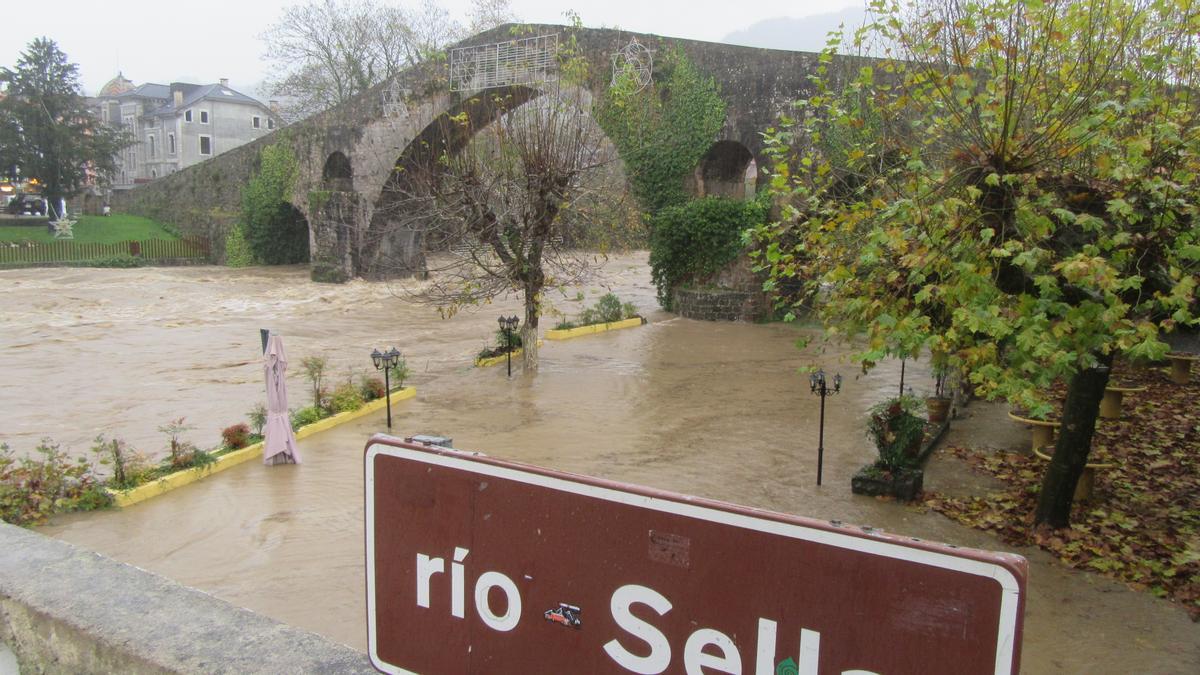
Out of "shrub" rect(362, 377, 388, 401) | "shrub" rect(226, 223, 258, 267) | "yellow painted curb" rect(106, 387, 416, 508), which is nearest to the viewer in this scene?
"yellow painted curb" rect(106, 387, 416, 508)

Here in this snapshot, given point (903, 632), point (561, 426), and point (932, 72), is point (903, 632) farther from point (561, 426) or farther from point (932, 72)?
point (561, 426)

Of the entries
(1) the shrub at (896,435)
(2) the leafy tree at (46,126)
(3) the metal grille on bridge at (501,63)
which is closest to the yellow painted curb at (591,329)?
(3) the metal grille on bridge at (501,63)

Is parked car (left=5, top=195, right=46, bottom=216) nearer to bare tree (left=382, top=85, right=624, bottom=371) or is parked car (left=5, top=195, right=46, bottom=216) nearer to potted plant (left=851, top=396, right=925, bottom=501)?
bare tree (left=382, top=85, right=624, bottom=371)

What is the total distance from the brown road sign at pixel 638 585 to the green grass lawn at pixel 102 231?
135 ft

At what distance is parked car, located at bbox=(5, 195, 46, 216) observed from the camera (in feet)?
137

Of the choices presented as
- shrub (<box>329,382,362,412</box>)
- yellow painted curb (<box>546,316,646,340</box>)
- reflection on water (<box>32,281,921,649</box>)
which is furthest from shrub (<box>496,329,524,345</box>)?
shrub (<box>329,382,362,412</box>)

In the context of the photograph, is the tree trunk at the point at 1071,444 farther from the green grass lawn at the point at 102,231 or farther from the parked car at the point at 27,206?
the parked car at the point at 27,206

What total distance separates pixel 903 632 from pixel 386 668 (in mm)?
1012

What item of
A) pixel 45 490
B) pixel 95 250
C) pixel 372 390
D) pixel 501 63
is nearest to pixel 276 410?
pixel 45 490

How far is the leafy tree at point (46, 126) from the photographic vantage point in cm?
3950

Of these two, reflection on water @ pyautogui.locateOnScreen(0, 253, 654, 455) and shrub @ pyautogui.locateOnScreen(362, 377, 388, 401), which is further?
shrub @ pyautogui.locateOnScreen(362, 377, 388, 401)

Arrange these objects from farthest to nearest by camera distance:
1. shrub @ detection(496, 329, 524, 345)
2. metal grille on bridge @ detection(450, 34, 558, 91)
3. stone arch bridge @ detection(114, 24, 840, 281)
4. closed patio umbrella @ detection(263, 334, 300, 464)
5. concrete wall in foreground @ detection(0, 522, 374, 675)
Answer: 1. metal grille on bridge @ detection(450, 34, 558, 91)
2. stone arch bridge @ detection(114, 24, 840, 281)
3. shrub @ detection(496, 329, 524, 345)
4. closed patio umbrella @ detection(263, 334, 300, 464)
5. concrete wall in foreground @ detection(0, 522, 374, 675)

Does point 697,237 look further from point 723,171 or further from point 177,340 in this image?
point 177,340

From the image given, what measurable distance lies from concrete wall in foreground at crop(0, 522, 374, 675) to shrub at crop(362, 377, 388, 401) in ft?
37.4
